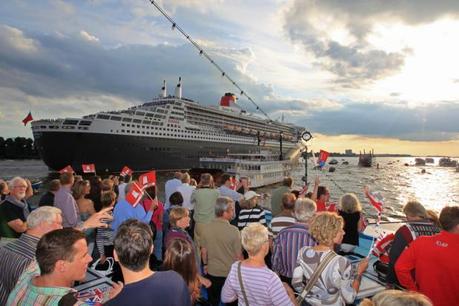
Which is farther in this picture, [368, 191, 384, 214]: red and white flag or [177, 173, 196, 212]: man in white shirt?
[177, 173, 196, 212]: man in white shirt

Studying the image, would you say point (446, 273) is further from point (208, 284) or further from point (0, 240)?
point (0, 240)

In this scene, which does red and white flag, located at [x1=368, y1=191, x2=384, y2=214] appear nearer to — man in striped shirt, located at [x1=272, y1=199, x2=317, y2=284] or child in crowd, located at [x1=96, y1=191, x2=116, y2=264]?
man in striped shirt, located at [x1=272, y1=199, x2=317, y2=284]

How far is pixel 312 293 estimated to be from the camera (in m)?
2.74

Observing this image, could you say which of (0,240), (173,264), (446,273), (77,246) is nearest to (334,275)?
(446,273)

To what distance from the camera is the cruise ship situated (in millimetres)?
45000

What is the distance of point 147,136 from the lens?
48406mm

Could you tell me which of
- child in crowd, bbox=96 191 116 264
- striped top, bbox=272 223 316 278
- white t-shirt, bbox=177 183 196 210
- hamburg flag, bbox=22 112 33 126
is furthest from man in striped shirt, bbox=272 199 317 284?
hamburg flag, bbox=22 112 33 126

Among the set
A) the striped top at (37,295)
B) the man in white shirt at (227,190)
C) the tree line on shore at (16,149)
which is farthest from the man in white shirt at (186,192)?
the tree line on shore at (16,149)

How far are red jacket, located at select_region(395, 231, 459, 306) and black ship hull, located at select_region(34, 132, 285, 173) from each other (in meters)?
46.4

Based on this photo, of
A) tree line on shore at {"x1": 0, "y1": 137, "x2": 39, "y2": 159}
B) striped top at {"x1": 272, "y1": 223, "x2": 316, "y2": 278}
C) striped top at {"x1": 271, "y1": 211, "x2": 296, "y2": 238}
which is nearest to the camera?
striped top at {"x1": 272, "y1": 223, "x2": 316, "y2": 278}

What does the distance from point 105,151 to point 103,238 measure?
142 feet

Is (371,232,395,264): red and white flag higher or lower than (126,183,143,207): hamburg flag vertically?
lower

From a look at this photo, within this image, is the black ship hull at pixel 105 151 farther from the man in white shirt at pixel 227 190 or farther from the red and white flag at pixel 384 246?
the red and white flag at pixel 384 246

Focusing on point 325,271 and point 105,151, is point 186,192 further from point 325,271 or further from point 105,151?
point 105,151
